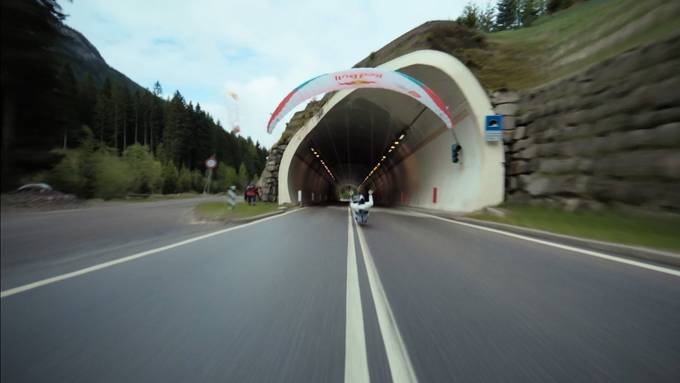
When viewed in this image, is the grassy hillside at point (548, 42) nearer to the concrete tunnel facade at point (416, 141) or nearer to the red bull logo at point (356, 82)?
the concrete tunnel facade at point (416, 141)

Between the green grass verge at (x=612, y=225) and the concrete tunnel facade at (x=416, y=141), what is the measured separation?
12.4 feet

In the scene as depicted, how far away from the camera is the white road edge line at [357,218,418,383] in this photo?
162cm

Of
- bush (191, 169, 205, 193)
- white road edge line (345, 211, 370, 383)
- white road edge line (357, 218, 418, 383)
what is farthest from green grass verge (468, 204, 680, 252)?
bush (191, 169, 205, 193)

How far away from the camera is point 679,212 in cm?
660

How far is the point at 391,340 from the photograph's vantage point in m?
2.05

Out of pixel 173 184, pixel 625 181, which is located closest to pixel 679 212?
pixel 625 181

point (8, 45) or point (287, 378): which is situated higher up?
point (8, 45)

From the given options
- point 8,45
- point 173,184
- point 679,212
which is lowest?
point 679,212

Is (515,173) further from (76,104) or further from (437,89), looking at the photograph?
(76,104)

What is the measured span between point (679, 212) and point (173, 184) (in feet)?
37.7

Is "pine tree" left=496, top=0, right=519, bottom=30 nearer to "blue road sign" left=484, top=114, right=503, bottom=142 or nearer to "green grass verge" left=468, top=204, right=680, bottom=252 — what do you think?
"blue road sign" left=484, top=114, right=503, bottom=142

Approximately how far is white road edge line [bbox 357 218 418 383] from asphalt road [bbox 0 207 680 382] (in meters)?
0.01

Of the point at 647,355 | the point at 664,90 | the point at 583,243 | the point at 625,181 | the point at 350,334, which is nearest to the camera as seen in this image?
the point at 647,355

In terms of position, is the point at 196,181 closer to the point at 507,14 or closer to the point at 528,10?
the point at 528,10
